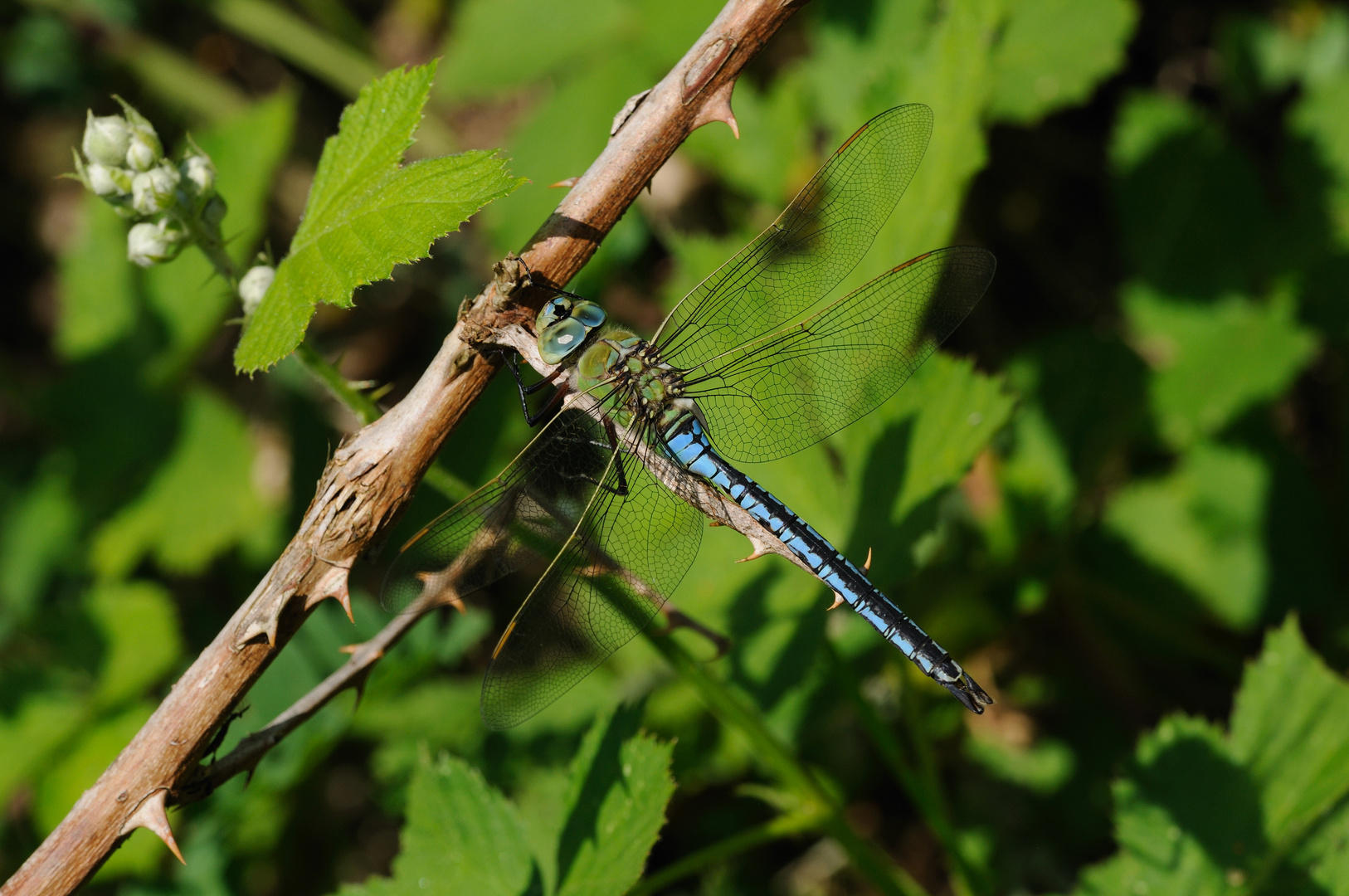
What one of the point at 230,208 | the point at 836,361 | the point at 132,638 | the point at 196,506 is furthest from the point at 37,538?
the point at 836,361

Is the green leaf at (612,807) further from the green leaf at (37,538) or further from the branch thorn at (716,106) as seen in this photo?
the green leaf at (37,538)

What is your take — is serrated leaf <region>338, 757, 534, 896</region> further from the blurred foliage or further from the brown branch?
the brown branch

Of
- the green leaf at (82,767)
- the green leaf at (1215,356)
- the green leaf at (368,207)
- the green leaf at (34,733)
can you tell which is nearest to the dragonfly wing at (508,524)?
the green leaf at (368,207)

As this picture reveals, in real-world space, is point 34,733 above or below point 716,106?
above

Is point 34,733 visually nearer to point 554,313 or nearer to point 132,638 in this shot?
point 132,638

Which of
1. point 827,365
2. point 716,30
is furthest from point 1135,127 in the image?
point 716,30

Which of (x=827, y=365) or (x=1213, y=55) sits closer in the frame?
(x=827, y=365)

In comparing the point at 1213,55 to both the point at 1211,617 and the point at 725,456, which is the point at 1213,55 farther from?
the point at 725,456
